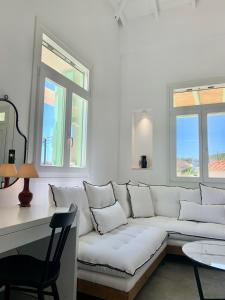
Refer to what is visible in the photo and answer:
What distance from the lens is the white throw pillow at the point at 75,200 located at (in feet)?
8.27

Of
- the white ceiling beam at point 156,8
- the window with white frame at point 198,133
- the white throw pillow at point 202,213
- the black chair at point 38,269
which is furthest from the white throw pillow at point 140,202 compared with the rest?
the white ceiling beam at point 156,8

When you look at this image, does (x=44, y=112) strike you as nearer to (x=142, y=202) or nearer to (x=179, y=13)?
(x=142, y=202)

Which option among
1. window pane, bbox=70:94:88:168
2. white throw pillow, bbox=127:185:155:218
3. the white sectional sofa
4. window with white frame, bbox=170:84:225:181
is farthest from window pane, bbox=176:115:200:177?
window pane, bbox=70:94:88:168

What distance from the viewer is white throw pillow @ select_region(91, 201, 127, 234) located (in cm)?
270

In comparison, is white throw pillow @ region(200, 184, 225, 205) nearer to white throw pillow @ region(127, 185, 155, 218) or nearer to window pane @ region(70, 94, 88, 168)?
white throw pillow @ region(127, 185, 155, 218)

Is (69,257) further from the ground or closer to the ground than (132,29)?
closer to the ground

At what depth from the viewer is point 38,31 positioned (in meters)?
2.87

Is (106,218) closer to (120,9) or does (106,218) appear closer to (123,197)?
(123,197)

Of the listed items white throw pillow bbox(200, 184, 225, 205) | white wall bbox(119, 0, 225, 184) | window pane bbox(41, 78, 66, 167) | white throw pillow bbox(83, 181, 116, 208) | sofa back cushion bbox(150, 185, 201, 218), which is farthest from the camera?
white wall bbox(119, 0, 225, 184)

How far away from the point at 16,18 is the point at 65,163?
1.78m

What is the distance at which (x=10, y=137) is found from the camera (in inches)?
98.0

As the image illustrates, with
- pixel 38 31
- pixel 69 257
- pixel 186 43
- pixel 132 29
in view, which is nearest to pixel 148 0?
A: pixel 132 29

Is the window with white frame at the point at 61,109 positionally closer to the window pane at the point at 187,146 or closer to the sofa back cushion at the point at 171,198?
the sofa back cushion at the point at 171,198

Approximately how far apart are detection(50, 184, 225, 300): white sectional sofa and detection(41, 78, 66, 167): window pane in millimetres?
643
